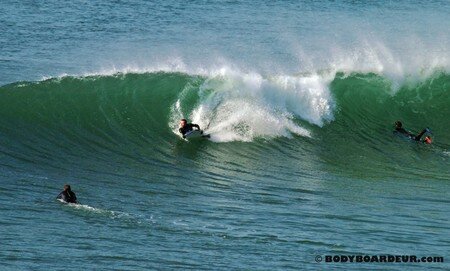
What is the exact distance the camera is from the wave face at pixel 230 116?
26.7 meters

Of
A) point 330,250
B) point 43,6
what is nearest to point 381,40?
point 43,6

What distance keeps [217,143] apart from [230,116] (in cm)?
160

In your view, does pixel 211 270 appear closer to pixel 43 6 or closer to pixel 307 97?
pixel 307 97

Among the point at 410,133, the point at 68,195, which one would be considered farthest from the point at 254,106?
the point at 68,195

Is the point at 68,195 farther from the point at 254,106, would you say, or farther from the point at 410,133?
the point at 410,133

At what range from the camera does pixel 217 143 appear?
2759 cm

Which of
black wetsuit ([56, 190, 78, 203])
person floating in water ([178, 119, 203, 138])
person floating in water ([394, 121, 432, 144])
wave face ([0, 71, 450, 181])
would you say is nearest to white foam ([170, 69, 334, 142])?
wave face ([0, 71, 450, 181])

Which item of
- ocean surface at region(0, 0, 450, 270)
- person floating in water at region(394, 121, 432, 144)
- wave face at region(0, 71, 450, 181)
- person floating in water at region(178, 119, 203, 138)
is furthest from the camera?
person floating in water at region(394, 121, 432, 144)

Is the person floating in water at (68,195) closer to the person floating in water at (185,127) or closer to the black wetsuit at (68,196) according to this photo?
the black wetsuit at (68,196)

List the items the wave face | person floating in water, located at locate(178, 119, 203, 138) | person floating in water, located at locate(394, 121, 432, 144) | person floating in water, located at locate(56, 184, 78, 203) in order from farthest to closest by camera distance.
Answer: person floating in water, located at locate(394, 121, 432, 144) < person floating in water, located at locate(178, 119, 203, 138) < the wave face < person floating in water, located at locate(56, 184, 78, 203)

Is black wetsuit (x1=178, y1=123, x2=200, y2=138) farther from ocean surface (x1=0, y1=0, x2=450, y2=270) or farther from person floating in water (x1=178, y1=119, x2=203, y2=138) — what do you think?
ocean surface (x1=0, y1=0, x2=450, y2=270)

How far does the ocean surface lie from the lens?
18.8 metres

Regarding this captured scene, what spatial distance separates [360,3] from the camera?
181 feet

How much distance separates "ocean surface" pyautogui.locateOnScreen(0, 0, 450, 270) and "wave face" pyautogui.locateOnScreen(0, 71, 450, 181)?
68 mm
